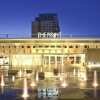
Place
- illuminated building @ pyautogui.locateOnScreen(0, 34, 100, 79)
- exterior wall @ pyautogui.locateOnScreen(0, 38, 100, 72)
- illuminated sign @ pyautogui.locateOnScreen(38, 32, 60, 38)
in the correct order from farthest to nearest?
illuminated sign @ pyautogui.locateOnScreen(38, 32, 60, 38)
exterior wall @ pyautogui.locateOnScreen(0, 38, 100, 72)
illuminated building @ pyautogui.locateOnScreen(0, 34, 100, 79)

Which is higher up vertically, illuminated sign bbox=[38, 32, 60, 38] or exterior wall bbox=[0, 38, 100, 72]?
illuminated sign bbox=[38, 32, 60, 38]

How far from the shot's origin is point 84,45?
60281 mm

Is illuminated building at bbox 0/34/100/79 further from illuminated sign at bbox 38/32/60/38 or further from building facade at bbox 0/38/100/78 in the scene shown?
illuminated sign at bbox 38/32/60/38

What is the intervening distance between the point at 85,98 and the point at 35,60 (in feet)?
135

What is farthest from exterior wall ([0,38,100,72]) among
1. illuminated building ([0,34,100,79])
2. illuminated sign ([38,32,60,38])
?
illuminated sign ([38,32,60,38])

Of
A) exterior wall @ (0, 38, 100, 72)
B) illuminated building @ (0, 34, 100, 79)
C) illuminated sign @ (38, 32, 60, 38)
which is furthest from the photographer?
illuminated sign @ (38, 32, 60, 38)

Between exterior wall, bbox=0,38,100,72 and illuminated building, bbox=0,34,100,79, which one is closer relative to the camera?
illuminated building, bbox=0,34,100,79

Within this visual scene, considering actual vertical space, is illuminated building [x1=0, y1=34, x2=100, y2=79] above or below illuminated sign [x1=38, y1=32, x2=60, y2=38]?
below

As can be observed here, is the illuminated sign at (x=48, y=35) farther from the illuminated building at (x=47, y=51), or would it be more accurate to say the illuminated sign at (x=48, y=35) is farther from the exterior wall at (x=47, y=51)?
the exterior wall at (x=47, y=51)

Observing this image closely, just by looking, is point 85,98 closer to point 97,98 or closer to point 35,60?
point 97,98

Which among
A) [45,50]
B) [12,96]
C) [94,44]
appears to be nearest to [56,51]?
[45,50]

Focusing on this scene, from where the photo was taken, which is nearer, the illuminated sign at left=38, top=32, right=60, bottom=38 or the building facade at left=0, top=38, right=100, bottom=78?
the building facade at left=0, top=38, right=100, bottom=78

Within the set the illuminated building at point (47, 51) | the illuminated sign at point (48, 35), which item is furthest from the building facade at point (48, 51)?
the illuminated sign at point (48, 35)

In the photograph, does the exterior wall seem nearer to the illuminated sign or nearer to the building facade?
the building facade
